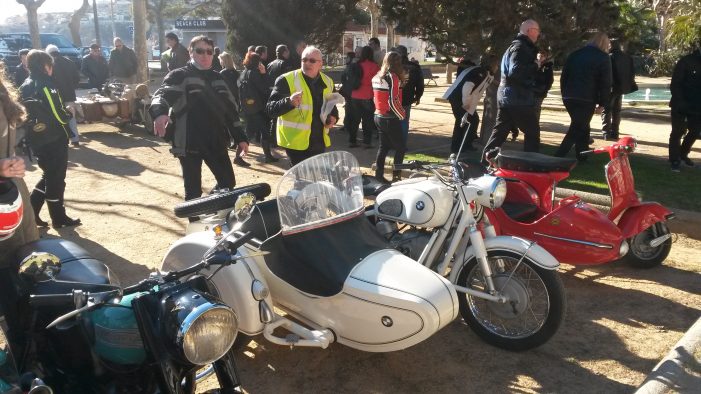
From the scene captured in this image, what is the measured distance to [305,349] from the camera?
4000 mm

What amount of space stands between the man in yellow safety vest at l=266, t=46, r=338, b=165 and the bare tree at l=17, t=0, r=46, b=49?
927 inches

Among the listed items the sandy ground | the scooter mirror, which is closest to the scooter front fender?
the sandy ground

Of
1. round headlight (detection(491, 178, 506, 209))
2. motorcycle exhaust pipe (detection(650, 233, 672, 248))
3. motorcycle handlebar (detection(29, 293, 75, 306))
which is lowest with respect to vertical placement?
motorcycle exhaust pipe (detection(650, 233, 672, 248))

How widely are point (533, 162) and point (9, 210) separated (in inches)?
147

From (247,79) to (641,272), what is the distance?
6757 millimetres

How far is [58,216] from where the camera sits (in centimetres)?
639

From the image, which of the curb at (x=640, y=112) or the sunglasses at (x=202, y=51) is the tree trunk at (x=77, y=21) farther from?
the sunglasses at (x=202, y=51)

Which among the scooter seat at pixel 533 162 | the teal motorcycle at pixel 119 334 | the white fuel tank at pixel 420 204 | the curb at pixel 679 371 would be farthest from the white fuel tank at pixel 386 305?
the scooter seat at pixel 533 162

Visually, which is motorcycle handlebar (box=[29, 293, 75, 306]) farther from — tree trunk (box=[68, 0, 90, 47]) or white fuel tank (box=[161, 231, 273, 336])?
tree trunk (box=[68, 0, 90, 47])

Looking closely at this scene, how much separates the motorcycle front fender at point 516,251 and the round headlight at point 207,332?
6.56 feet

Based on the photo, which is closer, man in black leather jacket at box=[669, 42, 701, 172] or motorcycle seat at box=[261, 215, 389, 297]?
motorcycle seat at box=[261, 215, 389, 297]

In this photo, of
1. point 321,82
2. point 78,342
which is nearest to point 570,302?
point 321,82

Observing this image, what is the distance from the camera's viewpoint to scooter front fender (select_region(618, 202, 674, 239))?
16.3 ft

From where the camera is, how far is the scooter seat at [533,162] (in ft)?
16.1
